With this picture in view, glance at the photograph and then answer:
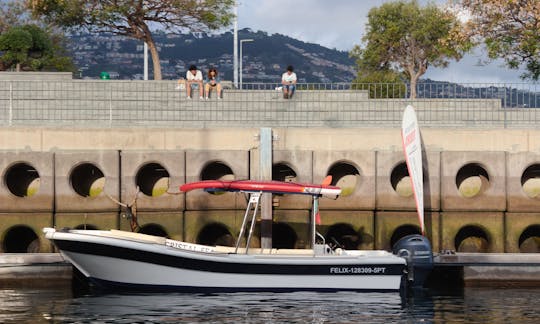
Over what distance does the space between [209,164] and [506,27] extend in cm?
1368

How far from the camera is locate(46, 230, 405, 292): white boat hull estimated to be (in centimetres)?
2422

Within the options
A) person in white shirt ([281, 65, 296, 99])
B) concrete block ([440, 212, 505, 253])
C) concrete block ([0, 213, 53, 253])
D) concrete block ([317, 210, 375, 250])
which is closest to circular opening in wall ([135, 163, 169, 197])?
concrete block ([0, 213, 53, 253])

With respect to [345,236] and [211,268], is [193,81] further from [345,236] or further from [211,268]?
[211,268]

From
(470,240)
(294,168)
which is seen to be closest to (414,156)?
(294,168)

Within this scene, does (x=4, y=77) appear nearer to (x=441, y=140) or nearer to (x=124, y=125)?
(x=124, y=125)

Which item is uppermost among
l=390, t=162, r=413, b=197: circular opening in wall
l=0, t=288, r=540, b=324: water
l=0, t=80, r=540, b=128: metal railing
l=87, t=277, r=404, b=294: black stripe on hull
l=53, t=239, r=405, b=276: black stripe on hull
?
l=0, t=80, r=540, b=128: metal railing

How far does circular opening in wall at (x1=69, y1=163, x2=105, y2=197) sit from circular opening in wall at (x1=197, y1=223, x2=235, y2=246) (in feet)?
10.8

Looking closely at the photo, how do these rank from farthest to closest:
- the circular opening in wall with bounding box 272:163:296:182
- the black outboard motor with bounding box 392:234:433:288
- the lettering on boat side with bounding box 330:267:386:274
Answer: the circular opening in wall with bounding box 272:163:296:182, the black outboard motor with bounding box 392:234:433:288, the lettering on boat side with bounding box 330:267:386:274

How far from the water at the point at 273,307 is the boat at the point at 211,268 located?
0.30m

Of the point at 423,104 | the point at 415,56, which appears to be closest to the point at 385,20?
the point at 415,56

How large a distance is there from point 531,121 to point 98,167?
12.7 m

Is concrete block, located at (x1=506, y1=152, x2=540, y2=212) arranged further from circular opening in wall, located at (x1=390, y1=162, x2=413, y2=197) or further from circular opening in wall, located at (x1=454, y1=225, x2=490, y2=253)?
circular opening in wall, located at (x1=390, y1=162, x2=413, y2=197)

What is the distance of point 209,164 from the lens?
1154 inches

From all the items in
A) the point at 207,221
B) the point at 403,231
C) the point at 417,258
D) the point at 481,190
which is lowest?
the point at 417,258
